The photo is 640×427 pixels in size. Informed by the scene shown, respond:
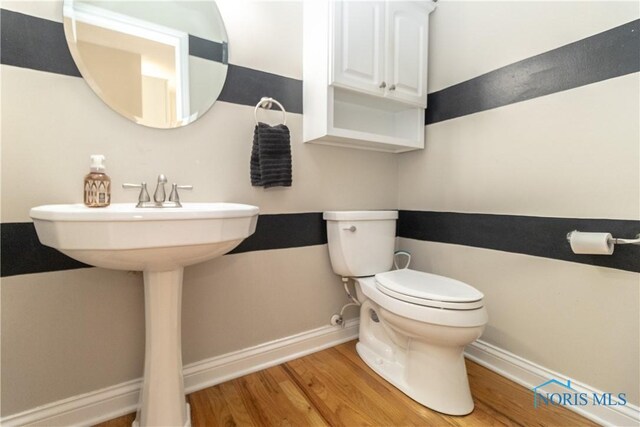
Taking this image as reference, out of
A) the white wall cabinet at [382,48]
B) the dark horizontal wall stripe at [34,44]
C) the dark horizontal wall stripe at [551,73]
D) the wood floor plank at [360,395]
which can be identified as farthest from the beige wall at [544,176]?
the dark horizontal wall stripe at [34,44]

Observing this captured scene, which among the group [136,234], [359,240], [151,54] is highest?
[151,54]

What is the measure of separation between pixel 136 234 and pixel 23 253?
0.61m

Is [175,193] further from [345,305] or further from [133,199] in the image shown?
[345,305]

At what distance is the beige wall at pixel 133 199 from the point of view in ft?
3.10

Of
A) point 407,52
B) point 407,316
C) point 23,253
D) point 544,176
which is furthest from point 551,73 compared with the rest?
point 23,253

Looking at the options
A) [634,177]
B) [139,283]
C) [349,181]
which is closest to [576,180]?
[634,177]

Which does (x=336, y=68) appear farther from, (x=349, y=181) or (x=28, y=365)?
(x=28, y=365)

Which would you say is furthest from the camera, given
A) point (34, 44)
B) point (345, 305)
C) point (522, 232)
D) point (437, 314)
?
point (345, 305)

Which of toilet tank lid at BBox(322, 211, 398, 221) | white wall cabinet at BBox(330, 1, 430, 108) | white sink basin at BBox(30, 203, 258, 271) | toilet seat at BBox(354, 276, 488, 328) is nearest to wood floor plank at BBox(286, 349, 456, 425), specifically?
toilet seat at BBox(354, 276, 488, 328)

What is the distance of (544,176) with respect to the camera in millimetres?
1202

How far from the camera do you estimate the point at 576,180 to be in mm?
1114

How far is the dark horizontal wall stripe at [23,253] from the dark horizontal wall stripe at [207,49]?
2.95ft

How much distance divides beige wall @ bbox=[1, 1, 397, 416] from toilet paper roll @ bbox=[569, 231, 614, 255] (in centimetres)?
103

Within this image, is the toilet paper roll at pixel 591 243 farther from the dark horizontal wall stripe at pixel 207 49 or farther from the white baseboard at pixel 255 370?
the dark horizontal wall stripe at pixel 207 49
